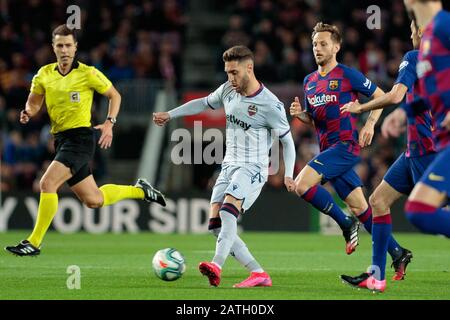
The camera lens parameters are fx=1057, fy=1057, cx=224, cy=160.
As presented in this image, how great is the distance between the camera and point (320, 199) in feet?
34.5

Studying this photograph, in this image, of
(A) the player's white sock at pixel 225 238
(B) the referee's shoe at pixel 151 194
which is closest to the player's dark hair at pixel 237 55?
(A) the player's white sock at pixel 225 238

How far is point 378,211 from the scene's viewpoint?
347 inches

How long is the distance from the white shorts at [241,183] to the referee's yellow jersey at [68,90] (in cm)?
247

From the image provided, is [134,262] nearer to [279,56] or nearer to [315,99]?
[315,99]

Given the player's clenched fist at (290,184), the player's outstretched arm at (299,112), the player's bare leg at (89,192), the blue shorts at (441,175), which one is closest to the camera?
the blue shorts at (441,175)

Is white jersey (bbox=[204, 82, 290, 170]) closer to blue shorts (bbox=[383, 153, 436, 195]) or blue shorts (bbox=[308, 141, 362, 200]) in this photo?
blue shorts (bbox=[383, 153, 436, 195])

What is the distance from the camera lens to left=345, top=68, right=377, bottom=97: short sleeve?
10344mm

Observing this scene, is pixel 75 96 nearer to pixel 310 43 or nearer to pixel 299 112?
pixel 299 112

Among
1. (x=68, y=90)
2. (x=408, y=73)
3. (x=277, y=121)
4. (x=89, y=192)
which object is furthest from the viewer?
(x=89, y=192)

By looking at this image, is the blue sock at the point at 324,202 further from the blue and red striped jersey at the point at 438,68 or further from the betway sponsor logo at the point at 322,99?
the blue and red striped jersey at the point at 438,68

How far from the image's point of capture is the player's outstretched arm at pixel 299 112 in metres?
10.0

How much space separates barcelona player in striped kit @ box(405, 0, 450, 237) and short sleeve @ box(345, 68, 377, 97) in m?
3.07

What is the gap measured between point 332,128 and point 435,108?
332 cm

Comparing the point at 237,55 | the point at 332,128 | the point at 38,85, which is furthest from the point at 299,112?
the point at 38,85
